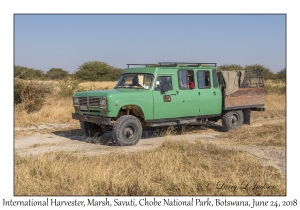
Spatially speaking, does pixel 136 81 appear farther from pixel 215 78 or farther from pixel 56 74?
pixel 56 74

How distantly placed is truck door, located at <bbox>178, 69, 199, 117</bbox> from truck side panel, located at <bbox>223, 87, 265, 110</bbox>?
53.9 inches

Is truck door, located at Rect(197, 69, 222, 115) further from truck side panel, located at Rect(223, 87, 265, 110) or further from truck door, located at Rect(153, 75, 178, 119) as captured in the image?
truck door, located at Rect(153, 75, 178, 119)

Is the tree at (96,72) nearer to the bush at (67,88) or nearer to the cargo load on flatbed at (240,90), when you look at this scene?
the bush at (67,88)

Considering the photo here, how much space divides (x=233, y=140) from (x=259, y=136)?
30.0 inches

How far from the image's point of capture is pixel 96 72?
41.2 metres

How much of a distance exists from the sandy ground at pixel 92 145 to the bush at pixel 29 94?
3181 millimetres

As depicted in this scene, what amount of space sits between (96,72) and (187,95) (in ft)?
104

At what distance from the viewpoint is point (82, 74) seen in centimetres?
4059

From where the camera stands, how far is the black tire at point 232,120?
38.6ft

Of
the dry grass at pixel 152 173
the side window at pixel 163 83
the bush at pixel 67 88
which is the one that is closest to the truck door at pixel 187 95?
the side window at pixel 163 83
